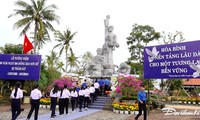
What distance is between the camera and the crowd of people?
915 cm

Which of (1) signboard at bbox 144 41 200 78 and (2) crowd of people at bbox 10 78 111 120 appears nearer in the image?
(2) crowd of people at bbox 10 78 111 120

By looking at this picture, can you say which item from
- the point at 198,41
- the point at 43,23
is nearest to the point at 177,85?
the point at 43,23

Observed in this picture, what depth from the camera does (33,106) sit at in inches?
379

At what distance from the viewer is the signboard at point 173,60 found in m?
10.7

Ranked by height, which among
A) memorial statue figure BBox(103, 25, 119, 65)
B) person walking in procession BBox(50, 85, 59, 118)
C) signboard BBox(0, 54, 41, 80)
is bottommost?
person walking in procession BBox(50, 85, 59, 118)

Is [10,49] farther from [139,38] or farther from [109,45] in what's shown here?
[139,38]

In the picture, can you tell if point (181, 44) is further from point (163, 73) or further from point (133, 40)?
point (133, 40)

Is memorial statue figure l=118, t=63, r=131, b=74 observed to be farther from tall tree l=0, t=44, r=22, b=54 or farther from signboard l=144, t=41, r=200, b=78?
signboard l=144, t=41, r=200, b=78

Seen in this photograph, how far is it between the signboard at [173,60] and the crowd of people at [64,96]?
13.2 feet

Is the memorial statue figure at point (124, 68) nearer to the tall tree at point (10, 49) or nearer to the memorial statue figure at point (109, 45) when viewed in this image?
the memorial statue figure at point (109, 45)

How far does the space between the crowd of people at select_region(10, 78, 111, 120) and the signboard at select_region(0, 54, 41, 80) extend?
6.64 feet

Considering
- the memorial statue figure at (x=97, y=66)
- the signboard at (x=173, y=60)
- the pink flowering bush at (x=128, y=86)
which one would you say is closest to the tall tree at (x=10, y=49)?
the memorial statue figure at (x=97, y=66)

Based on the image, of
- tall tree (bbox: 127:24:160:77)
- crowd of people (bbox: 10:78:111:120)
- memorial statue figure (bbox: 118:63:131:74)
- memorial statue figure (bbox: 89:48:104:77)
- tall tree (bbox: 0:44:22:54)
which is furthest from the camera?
tall tree (bbox: 127:24:160:77)

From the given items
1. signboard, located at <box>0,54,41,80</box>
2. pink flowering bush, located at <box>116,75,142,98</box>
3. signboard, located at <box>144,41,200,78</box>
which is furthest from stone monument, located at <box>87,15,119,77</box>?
signboard, located at <box>144,41,200,78</box>
